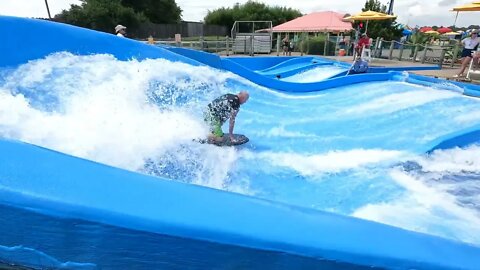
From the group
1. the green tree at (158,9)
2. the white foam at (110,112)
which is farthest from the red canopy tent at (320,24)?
the green tree at (158,9)

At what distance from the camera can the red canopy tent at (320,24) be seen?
21.9 meters

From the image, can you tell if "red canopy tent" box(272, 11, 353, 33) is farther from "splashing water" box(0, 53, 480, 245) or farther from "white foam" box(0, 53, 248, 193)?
"white foam" box(0, 53, 248, 193)

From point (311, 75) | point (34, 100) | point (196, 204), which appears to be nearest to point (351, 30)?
point (311, 75)

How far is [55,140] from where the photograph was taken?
270 centimetres

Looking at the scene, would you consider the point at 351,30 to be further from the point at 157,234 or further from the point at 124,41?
the point at 157,234

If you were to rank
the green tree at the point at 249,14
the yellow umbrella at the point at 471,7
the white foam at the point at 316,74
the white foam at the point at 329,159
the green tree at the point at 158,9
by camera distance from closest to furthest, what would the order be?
the white foam at the point at 329,159 < the yellow umbrella at the point at 471,7 < the white foam at the point at 316,74 < the green tree at the point at 158,9 < the green tree at the point at 249,14

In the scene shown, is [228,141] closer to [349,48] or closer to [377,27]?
[349,48]

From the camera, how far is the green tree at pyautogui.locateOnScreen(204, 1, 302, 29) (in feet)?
162

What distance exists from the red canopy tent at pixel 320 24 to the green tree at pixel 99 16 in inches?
652

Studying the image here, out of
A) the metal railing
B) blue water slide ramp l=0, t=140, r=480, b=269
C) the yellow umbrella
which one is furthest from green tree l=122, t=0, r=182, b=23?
blue water slide ramp l=0, t=140, r=480, b=269

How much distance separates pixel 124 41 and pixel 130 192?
5.58 metres

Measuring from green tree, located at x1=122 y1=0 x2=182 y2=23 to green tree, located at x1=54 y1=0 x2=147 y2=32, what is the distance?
559cm

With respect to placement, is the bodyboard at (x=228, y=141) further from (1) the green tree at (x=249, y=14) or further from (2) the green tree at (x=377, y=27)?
(1) the green tree at (x=249, y=14)

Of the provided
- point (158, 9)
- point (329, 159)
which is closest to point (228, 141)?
point (329, 159)
